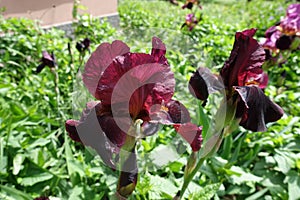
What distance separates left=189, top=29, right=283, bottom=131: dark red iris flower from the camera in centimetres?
77

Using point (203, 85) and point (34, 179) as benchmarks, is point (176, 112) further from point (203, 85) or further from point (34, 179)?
point (34, 179)

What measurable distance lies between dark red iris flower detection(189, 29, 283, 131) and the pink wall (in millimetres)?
2073

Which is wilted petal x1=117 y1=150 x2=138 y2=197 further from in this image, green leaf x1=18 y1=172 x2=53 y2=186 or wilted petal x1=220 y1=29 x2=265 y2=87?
green leaf x1=18 y1=172 x2=53 y2=186

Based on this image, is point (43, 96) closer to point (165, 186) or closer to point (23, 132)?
point (23, 132)

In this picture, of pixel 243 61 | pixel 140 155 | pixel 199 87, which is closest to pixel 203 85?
pixel 199 87

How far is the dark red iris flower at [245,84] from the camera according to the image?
77 centimetres

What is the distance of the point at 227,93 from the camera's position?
819 millimetres

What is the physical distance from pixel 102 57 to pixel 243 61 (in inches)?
13.8

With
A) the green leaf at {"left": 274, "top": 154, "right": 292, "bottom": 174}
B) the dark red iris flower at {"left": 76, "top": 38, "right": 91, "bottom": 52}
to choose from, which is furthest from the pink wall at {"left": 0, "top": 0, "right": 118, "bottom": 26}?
the green leaf at {"left": 274, "top": 154, "right": 292, "bottom": 174}

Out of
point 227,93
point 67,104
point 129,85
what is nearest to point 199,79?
point 227,93

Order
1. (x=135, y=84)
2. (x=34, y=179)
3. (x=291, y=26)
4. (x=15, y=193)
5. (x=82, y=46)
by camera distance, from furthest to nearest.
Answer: (x=291, y=26) → (x=82, y=46) → (x=34, y=179) → (x=15, y=193) → (x=135, y=84)

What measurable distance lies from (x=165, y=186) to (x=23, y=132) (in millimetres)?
735

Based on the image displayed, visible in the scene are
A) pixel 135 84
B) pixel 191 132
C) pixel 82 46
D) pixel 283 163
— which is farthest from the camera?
pixel 82 46

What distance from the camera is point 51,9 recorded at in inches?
141
